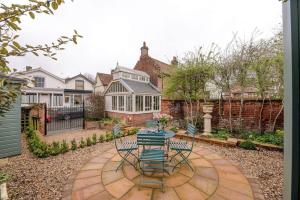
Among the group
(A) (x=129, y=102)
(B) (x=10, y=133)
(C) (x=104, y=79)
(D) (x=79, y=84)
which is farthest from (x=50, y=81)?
(B) (x=10, y=133)

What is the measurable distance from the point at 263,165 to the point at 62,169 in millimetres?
5731

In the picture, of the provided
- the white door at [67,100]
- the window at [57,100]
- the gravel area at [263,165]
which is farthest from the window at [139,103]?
the white door at [67,100]

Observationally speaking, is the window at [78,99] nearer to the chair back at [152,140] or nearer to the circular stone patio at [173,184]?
the circular stone patio at [173,184]

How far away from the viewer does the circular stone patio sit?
3115 mm

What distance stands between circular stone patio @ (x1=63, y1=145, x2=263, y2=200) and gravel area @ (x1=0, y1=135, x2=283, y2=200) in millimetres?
283

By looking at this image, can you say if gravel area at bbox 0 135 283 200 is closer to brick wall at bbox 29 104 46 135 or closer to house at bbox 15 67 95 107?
brick wall at bbox 29 104 46 135

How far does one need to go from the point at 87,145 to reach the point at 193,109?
616 centimetres

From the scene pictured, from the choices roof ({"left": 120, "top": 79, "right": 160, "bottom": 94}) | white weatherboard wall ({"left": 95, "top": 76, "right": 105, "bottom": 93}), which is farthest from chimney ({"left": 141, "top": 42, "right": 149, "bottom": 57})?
white weatherboard wall ({"left": 95, "top": 76, "right": 105, "bottom": 93})

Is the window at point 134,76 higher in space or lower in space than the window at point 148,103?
higher

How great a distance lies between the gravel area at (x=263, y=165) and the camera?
10.8 ft

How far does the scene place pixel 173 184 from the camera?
3.43 m

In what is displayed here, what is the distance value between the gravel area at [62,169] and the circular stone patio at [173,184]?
0.28m

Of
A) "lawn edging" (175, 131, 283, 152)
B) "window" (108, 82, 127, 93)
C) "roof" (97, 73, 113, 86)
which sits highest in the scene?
"roof" (97, 73, 113, 86)

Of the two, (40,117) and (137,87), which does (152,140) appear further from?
(137,87)
